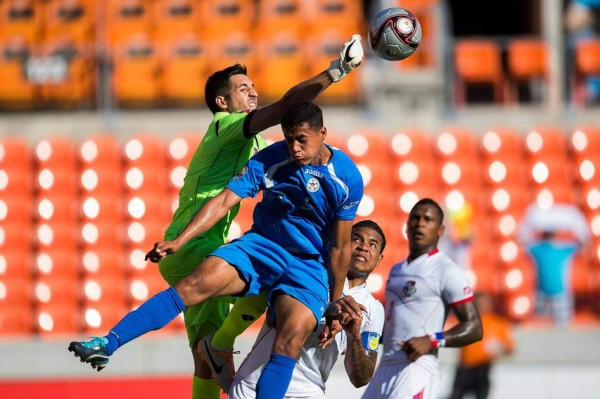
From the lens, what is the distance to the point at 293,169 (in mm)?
6539

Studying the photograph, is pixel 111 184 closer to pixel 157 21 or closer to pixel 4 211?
pixel 4 211

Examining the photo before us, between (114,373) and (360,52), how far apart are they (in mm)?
6928

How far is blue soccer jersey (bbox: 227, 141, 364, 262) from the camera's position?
6504mm

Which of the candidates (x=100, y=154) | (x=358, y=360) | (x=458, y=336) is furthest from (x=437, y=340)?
(x=100, y=154)

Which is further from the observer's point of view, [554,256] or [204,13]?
[204,13]

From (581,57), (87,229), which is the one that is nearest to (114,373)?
(87,229)

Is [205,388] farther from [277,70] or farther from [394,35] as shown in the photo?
[277,70]

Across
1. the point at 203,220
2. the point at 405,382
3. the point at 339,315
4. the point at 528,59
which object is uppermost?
the point at 528,59

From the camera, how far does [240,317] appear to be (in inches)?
273

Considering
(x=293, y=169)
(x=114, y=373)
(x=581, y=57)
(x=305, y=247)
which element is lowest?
(x=114, y=373)

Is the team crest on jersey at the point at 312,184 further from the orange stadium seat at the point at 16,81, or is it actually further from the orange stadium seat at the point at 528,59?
the orange stadium seat at the point at 16,81

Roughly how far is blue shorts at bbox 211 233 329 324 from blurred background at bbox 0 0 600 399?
741 cm

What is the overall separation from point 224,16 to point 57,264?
4.39 meters

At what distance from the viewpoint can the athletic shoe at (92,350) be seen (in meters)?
5.83
